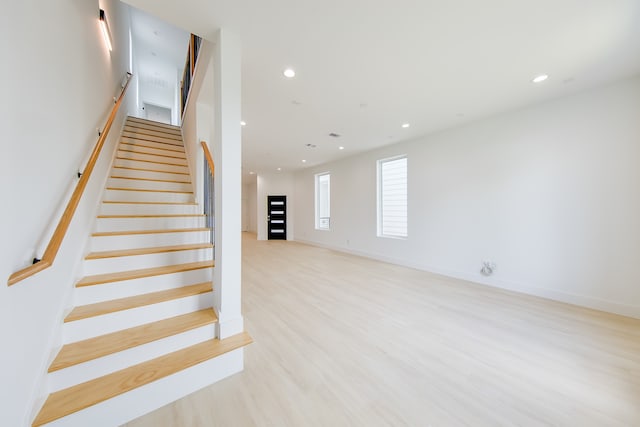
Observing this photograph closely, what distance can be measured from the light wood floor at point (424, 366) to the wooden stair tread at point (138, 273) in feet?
2.84

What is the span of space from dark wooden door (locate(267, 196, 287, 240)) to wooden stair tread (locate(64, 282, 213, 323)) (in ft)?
23.3

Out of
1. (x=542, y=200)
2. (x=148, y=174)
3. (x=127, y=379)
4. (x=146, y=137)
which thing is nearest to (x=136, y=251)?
(x=127, y=379)

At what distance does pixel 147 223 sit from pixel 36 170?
1.48 metres

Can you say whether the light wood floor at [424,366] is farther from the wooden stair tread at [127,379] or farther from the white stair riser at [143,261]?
the white stair riser at [143,261]

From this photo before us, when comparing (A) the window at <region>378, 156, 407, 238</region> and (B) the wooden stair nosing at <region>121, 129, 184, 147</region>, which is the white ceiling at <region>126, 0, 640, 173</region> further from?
(B) the wooden stair nosing at <region>121, 129, 184, 147</region>

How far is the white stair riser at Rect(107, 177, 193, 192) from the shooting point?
9.93ft

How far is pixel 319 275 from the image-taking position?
4.29 metres

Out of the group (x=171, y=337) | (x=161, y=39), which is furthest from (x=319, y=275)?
(x=161, y=39)

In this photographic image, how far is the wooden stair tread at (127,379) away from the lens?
3.83 ft

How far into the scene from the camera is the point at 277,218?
925 cm

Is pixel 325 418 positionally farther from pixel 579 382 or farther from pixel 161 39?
pixel 161 39

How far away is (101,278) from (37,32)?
1.64 m

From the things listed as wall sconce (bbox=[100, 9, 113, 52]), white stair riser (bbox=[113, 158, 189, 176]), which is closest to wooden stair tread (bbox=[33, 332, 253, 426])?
white stair riser (bbox=[113, 158, 189, 176])

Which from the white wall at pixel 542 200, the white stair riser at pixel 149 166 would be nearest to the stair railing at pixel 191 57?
the white stair riser at pixel 149 166
